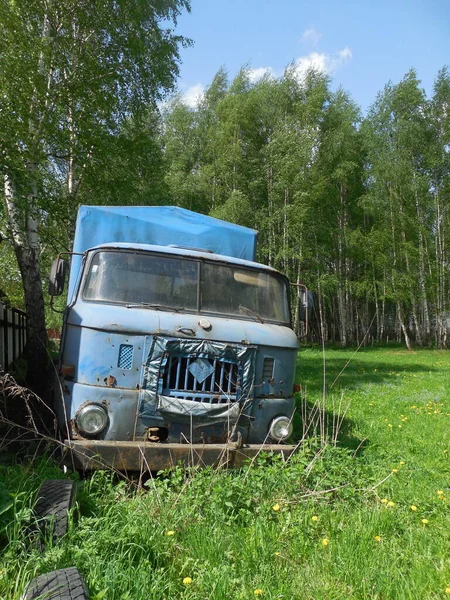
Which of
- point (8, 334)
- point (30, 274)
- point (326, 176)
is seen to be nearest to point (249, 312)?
point (30, 274)

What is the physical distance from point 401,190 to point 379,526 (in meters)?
27.4

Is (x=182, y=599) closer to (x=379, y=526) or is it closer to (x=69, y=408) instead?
(x=379, y=526)

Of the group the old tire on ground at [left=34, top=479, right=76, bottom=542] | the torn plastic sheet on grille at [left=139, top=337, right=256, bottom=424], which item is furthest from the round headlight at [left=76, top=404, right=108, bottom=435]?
the old tire on ground at [left=34, top=479, right=76, bottom=542]

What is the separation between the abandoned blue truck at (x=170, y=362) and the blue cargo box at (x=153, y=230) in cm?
153

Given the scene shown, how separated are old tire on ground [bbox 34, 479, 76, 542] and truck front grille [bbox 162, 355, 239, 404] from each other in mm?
1137

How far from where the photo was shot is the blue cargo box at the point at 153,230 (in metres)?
6.44

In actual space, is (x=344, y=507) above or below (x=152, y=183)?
below

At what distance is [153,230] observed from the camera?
21.8 feet

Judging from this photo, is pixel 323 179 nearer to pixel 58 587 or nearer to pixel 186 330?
pixel 186 330

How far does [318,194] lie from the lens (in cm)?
2466

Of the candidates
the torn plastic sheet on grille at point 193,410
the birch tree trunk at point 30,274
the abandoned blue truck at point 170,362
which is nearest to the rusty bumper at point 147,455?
the abandoned blue truck at point 170,362

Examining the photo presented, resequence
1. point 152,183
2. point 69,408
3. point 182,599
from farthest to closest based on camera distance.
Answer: point 152,183
point 69,408
point 182,599

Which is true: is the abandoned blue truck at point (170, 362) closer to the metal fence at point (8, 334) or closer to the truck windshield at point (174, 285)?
the truck windshield at point (174, 285)

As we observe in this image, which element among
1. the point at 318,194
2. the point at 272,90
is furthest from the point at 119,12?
the point at 272,90
